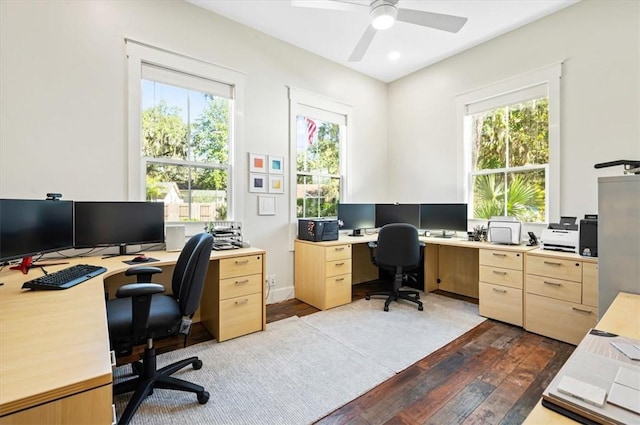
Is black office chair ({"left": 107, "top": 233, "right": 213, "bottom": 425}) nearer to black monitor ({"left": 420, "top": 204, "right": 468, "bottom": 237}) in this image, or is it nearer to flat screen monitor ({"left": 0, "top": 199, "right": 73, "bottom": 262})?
flat screen monitor ({"left": 0, "top": 199, "right": 73, "bottom": 262})

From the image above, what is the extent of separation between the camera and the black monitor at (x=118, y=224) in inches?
91.1

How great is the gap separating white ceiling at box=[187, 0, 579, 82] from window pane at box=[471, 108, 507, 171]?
939 mm

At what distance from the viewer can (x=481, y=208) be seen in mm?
3861

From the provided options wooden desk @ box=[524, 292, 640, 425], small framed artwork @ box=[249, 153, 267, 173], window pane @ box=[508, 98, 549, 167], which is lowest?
wooden desk @ box=[524, 292, 640, 425]

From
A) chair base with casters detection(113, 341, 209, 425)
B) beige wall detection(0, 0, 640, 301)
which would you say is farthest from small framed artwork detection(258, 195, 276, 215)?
chair base with casters detection(113, 341, 209, 425)

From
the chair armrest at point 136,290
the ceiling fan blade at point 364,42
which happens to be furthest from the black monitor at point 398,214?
the chair armrest at point 136,290

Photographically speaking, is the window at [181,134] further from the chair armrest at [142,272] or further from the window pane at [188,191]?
the chair armrest at [142,272]

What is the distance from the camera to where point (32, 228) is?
6.14 feet

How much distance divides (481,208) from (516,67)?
1708 mm

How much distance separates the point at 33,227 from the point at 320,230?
7.96 ft

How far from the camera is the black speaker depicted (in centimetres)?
244

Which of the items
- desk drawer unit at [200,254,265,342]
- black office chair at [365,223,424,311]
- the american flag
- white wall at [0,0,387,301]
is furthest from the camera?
the american flag

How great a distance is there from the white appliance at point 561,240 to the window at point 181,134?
10.5ft

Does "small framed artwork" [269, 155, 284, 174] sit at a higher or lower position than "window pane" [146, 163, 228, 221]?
higher
